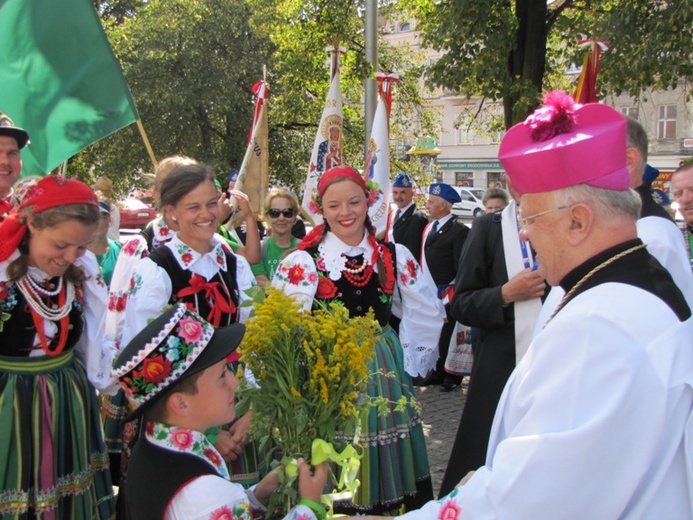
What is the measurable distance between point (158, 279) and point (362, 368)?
1565 millimetres

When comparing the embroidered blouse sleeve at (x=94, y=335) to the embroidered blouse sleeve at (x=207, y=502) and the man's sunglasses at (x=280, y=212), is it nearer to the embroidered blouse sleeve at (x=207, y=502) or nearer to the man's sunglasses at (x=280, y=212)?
the embroidered blouse sleeve at (x=207, y=502)

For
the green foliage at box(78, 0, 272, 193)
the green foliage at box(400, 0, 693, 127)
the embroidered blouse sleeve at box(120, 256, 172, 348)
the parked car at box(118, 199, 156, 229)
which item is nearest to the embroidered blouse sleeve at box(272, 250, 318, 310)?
the embroidered blouse sleeve at box(120, 256, 172, 348)

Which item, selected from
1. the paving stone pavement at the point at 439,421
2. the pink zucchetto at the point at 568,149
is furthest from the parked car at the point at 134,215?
the pink zucchetto at the point at 568,149

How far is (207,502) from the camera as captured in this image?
1948mm

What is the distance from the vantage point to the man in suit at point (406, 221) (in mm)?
8016

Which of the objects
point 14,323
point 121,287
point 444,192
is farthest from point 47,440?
point 444,192

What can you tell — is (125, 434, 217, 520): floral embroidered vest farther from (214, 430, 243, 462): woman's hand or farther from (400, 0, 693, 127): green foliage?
(400, 0, 693, 127): green foliage

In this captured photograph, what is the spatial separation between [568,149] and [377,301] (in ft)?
6.69

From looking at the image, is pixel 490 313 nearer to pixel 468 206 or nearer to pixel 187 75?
pixel 187 75

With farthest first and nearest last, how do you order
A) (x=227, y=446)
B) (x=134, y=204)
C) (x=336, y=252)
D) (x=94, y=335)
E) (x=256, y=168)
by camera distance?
(x=134, y=204), (x=256, y=168), (x=336, y=252), (x=94, y=335), (x=227, y=446)

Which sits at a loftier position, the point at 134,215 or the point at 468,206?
the point at 468,206

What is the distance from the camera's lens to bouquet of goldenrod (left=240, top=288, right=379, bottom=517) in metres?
2.16

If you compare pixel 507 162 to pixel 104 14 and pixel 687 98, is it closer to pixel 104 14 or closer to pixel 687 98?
pixel 687 98

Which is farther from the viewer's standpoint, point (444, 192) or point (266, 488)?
point (444, 192)
